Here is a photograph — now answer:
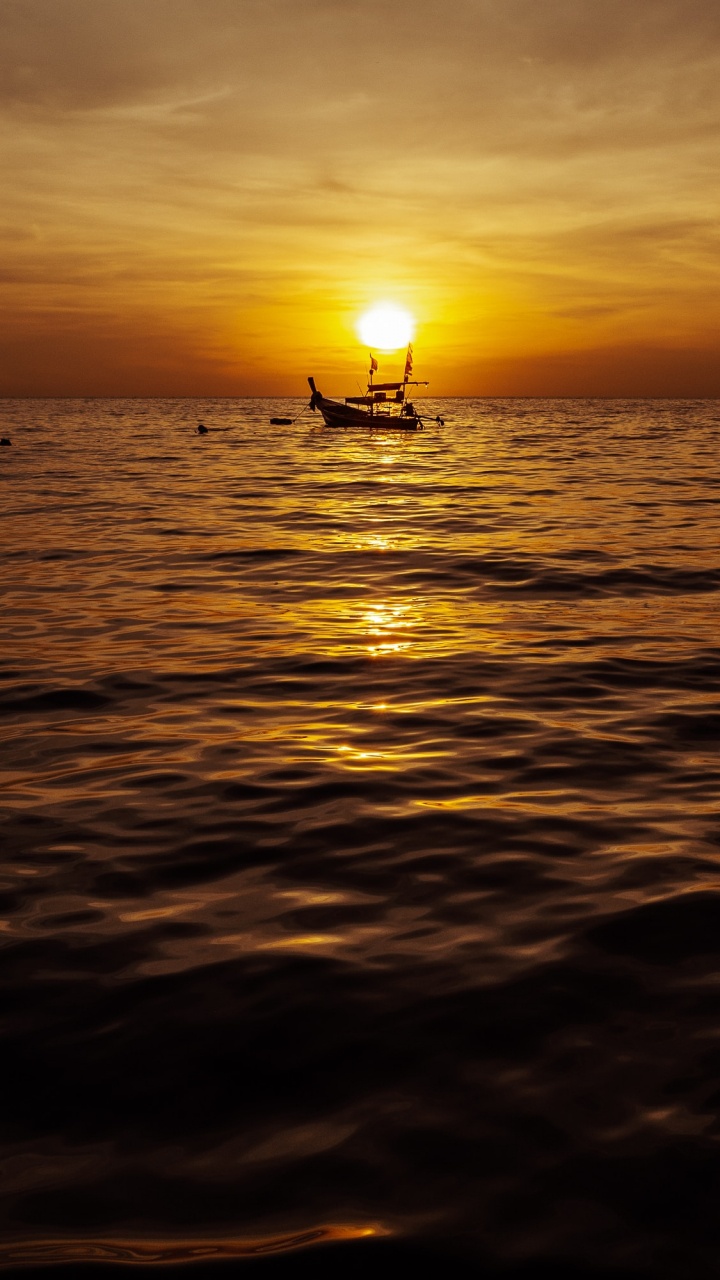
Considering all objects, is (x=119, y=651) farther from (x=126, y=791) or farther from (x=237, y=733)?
(x=126, y=791)

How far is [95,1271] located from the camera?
2.88m

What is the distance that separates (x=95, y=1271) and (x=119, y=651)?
8084mm

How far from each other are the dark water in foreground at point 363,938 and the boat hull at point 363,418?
238 feet

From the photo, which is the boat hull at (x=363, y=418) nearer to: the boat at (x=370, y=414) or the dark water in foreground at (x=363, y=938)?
the boat at (x=370, y=414)

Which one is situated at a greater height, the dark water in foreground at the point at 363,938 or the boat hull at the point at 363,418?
the boat hull at the point at 363,418

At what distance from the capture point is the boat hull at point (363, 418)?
83125 mm

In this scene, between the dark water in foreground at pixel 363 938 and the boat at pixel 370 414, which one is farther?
the boat at pixel 370 414

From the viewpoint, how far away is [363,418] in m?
83.8

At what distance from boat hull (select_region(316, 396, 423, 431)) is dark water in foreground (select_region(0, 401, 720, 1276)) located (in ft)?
238

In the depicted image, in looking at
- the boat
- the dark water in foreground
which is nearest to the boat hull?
the boat

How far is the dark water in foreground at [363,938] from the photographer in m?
3.15

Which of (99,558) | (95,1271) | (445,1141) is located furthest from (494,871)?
(99,558)

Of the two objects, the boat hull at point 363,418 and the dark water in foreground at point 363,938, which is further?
the boat hull at point 363,418

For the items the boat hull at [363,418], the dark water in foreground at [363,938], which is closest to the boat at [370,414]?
the boat hull at [363,418]
